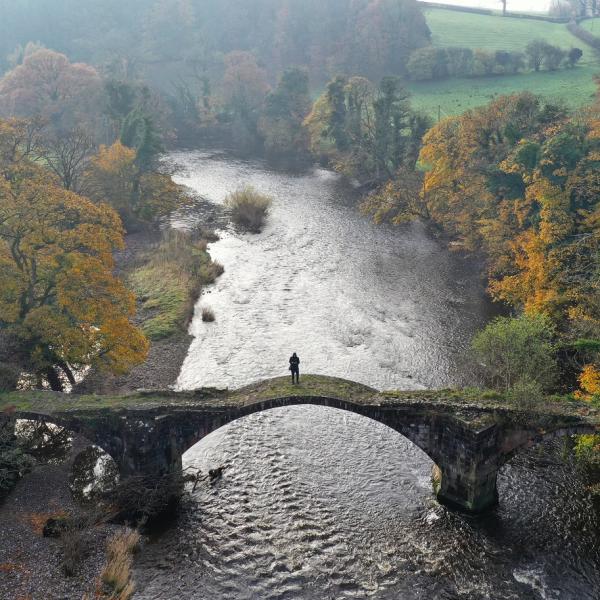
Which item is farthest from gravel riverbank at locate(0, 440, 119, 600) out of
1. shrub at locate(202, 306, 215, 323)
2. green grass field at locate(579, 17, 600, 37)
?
green grass field at locate(579, 17, 600, 37)

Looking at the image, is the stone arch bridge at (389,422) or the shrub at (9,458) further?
the shrub at (9,458)

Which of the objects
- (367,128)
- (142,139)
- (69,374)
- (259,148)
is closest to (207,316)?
(69,374)

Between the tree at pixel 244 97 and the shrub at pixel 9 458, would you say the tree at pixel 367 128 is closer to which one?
the tree at pixel 244 97

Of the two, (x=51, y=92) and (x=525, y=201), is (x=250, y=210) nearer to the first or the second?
(x=525, y=201)

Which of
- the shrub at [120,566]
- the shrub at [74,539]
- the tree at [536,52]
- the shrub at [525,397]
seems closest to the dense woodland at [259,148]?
the tree at [536,52]

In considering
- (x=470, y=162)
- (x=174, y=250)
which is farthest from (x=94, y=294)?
(x=470, y=162)

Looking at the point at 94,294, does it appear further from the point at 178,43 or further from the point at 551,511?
the point at 178,43
